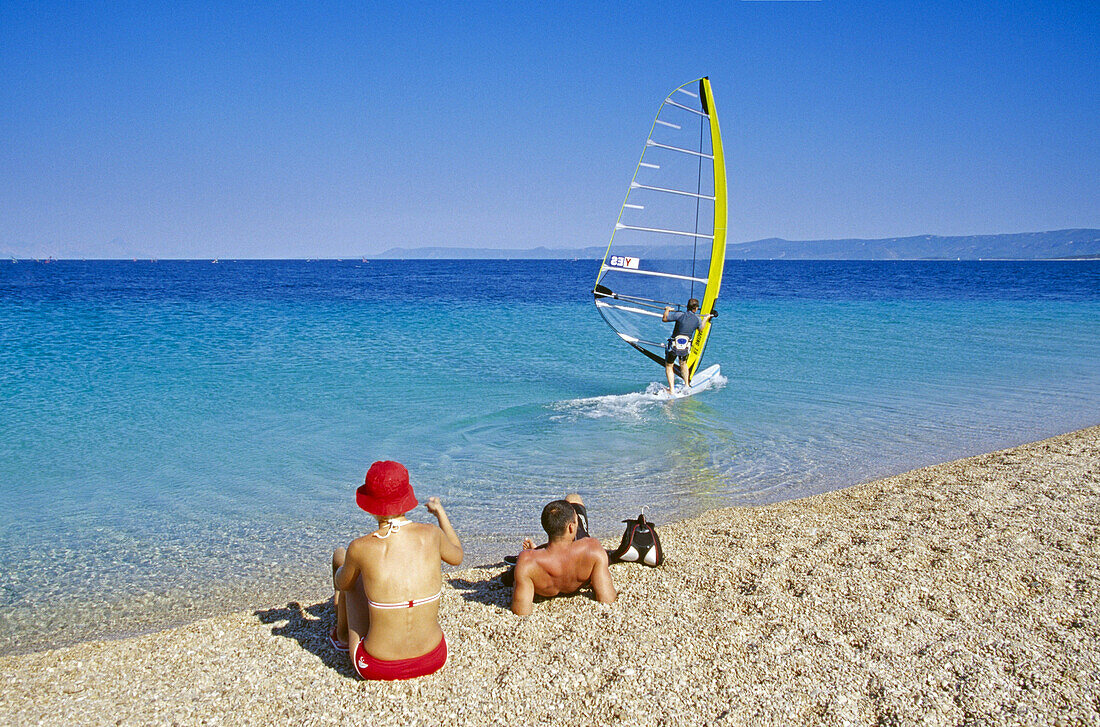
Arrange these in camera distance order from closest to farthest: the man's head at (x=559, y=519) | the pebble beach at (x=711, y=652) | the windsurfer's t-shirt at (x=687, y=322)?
1. the pebble beach at (x=711, y=652)
2. the man's head at (x=559, y=519)
3. the windsurfer's t-shirt at (x=687, y=322)

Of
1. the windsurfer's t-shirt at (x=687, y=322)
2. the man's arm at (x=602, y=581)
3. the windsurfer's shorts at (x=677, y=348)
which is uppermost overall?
the windsurfer's t-shirt at (x=687, y=322)

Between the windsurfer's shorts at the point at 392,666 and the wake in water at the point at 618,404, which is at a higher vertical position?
the windsurfer's shorts at the point at 392,666

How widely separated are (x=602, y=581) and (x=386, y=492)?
5.75ft

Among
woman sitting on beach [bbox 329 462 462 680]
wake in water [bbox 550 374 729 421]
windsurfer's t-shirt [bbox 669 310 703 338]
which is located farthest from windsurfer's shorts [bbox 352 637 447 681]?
windsurfer's t-shirt [bbox 669 310 703 338]

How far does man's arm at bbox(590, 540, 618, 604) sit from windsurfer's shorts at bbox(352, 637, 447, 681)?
123cm

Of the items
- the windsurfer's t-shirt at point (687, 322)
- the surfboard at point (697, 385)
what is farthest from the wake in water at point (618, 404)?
the windsurfer's t-shirt at point (687, 322)

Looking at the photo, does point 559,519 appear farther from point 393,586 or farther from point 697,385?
point 697,385

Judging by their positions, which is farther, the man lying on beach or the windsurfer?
Result: the windsurfer

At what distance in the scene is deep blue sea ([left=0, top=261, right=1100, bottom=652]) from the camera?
6.18m

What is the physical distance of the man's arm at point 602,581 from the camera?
15.3 feet

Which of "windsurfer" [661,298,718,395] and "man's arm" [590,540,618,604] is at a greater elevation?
"windsurfer" [661,298,718,395]

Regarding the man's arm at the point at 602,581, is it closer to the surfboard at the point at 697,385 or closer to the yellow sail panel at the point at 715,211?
the yellow sail panel at the point at 715,211

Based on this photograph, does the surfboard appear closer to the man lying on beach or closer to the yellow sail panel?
the yellow sail panel

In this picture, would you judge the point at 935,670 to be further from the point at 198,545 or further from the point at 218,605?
the point at 198,545
